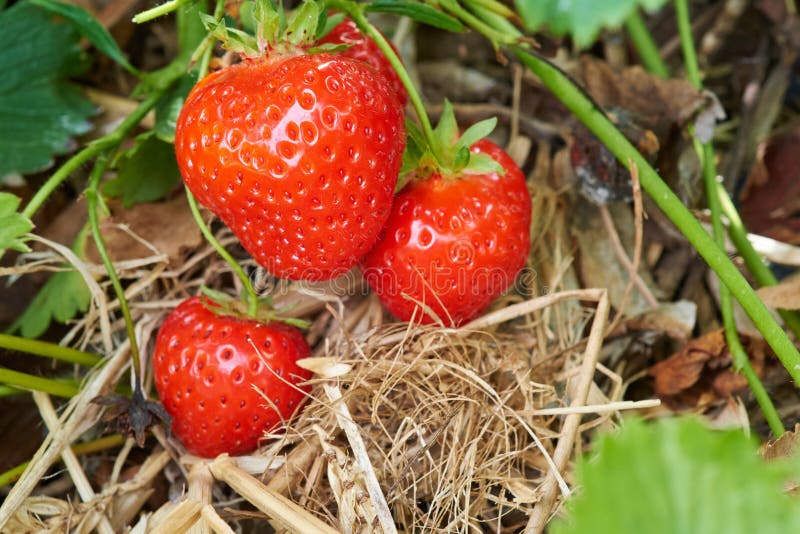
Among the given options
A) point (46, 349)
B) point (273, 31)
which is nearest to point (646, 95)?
point (273, 31)

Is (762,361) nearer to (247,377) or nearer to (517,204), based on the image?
(517,204)

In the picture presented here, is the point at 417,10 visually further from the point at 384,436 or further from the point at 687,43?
the point at 384,436

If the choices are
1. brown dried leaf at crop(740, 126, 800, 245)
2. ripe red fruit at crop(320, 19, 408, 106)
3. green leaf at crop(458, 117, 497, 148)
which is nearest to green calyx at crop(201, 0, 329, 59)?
ripe red fruit at crop(320, 19, 408, 106)

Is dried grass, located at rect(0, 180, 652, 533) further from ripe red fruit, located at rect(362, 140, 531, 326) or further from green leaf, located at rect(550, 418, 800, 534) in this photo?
green leaf, located at rect(550, 418, 800, 534)

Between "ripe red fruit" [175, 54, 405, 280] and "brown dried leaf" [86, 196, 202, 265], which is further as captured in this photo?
"brown dried leaf" [86, 196, 202, 265]

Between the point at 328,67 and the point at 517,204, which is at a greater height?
the point at 328,67

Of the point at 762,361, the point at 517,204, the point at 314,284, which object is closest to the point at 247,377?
the point at 314,284

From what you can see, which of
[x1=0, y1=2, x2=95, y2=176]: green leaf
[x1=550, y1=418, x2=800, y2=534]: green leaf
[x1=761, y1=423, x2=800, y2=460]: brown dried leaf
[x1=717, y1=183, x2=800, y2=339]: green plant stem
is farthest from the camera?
[x1=0, y1=2, x2=95, y2=176]: green leaf
